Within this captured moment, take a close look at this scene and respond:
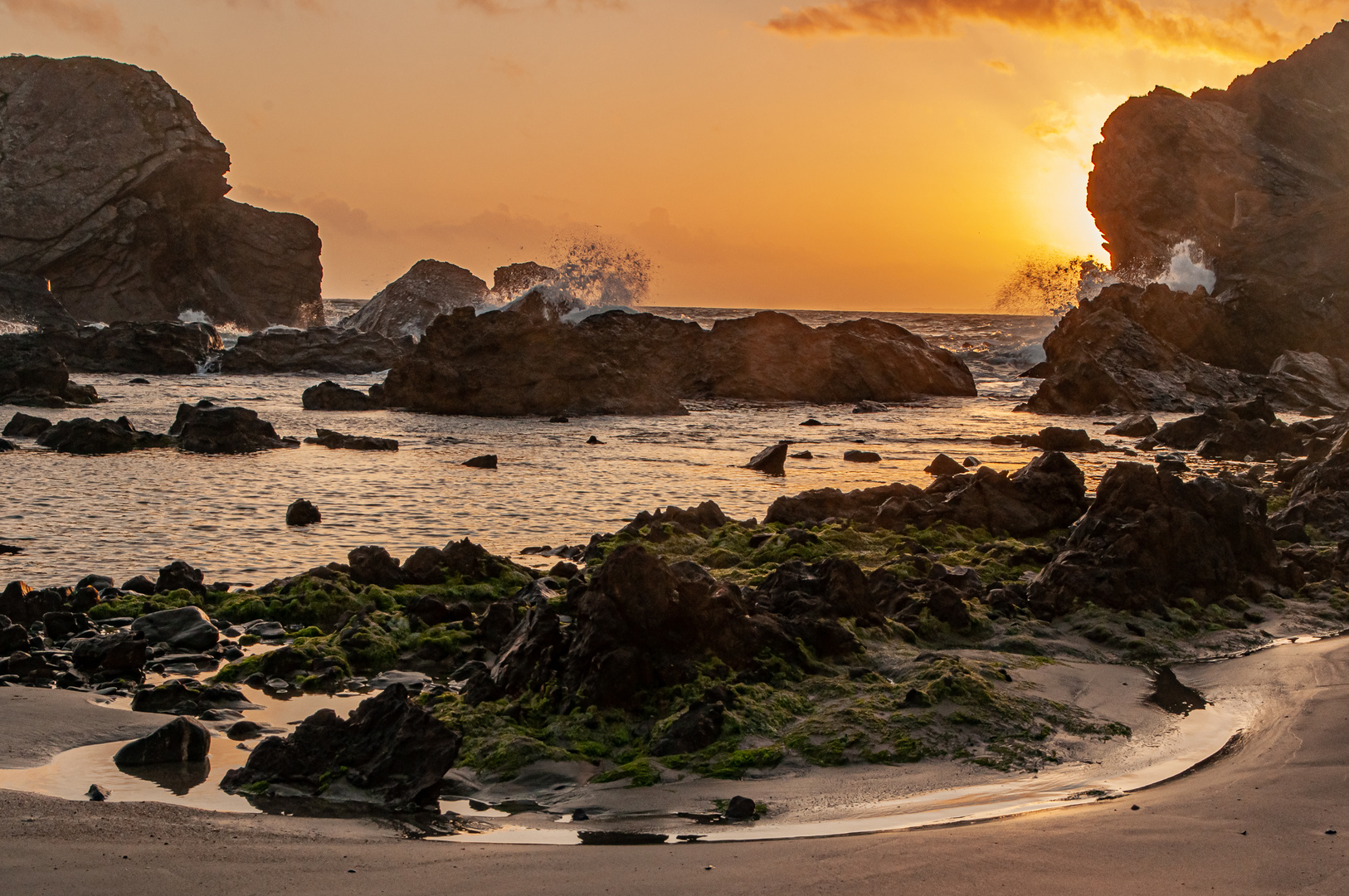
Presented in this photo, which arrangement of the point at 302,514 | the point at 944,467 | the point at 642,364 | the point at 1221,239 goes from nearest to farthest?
the point at 302,514, the point at 944,467, the point at 642,364, the point at 1221,239

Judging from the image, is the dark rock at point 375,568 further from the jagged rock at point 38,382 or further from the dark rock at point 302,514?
the jagged rock at point 38,382

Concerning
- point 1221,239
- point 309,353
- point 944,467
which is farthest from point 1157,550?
point 1221,239

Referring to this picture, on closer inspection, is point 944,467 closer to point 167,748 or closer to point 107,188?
point 167,748

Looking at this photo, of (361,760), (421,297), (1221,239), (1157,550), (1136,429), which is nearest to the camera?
(361,760)

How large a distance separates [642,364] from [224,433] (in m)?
19.0

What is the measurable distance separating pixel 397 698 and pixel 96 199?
8971 centimetres

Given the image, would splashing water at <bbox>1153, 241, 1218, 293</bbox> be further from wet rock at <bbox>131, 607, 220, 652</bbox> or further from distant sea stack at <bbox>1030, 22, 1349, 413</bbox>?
wet rock at <bbox>131, 607, 220, 652</bbox>

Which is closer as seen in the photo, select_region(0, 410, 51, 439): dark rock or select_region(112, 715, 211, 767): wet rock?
select_region(112, 715, 211, 767): wet rock

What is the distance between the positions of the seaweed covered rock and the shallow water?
5.22 metres

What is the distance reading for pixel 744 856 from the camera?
11.7 ft

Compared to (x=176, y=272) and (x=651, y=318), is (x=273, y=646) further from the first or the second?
(x=176, y=272)

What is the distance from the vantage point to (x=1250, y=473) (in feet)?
51.3

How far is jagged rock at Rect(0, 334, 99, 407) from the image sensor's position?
2725 centimetres

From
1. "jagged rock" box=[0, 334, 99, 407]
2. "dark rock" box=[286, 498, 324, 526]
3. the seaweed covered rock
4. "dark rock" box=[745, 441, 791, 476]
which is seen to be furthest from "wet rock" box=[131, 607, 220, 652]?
"jagged rock" box=[0, 334, 99, 407]
